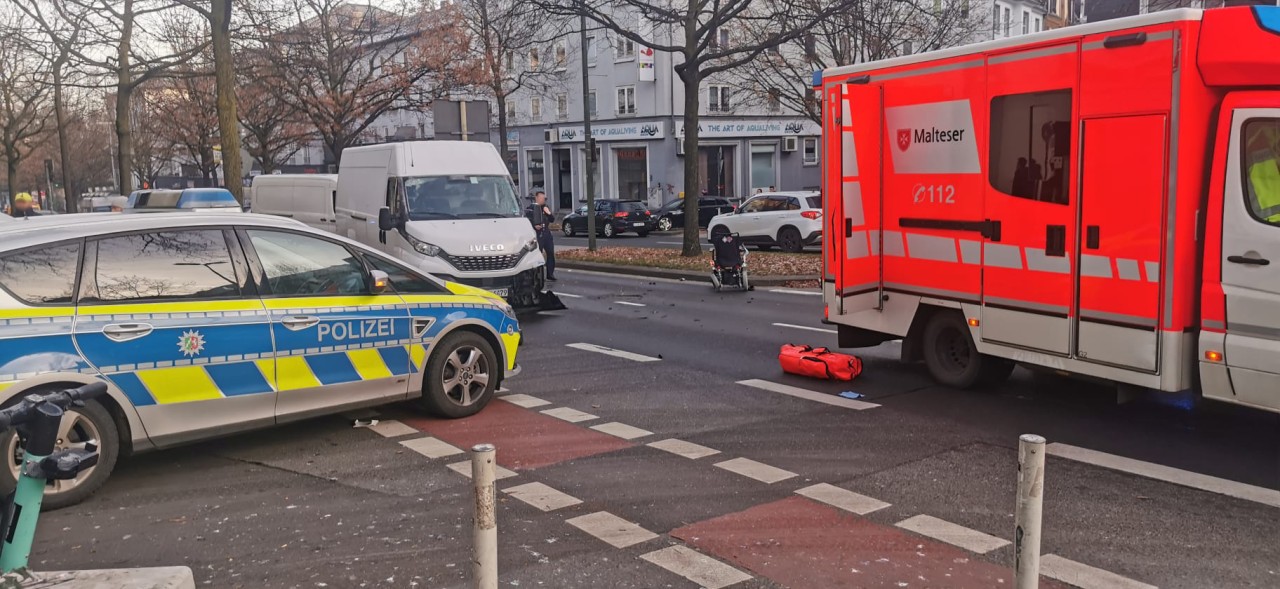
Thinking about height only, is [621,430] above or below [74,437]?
below

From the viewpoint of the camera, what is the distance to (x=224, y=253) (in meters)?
6.77

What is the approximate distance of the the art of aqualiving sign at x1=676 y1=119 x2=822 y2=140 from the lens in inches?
1892

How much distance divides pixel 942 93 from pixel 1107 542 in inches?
173

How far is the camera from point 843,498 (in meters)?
5.89

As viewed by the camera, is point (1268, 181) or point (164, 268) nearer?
point (1268, 181)

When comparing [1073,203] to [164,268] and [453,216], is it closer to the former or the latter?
[164,268]

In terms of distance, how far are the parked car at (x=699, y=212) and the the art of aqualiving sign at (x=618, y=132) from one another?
1038cm

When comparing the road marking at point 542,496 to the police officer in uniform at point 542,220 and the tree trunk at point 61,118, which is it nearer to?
the police officer in uniform at point 542,220

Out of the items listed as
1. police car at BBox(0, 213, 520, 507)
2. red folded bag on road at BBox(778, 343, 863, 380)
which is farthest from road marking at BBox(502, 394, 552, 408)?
red folded bag on road at BBox(778, 343, 863, 380)

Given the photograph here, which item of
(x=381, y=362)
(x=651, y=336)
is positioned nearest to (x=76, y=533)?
(x=381, y=362)

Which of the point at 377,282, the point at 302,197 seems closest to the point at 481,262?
the point at 377,282

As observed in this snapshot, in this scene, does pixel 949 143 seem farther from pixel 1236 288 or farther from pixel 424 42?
pixel 424 42

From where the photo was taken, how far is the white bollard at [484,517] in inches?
142

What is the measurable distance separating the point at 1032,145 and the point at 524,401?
14.9 ft
